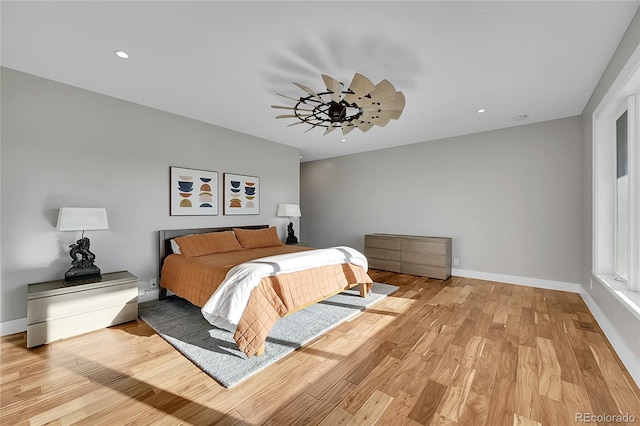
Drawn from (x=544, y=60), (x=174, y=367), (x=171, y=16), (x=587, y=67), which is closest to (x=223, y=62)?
(x=171, y=16)

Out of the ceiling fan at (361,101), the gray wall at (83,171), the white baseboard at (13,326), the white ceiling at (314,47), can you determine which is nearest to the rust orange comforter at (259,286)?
the gray wall at (83,171)

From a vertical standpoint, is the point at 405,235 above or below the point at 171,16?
below

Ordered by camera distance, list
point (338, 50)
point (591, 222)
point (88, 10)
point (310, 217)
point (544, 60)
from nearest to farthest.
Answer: point (88, 10), point (338, 50), point (544, 60), point (591, 222), point (310, 217)

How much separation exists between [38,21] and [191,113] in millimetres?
1841

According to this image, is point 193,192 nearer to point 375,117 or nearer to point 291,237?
point 291,237

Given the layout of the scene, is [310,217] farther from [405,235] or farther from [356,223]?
[405,235]

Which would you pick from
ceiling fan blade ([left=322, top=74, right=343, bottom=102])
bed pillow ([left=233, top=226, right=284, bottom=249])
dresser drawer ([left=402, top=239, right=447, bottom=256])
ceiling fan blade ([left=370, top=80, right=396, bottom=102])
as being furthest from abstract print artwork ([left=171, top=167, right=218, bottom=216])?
dresser drawer ([left=402, top=239, right=447, bottom=256])

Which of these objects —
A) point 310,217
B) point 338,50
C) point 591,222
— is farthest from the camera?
point 310,217

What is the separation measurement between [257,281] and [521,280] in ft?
14.1

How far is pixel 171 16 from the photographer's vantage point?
6.27ft

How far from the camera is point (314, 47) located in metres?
2.24

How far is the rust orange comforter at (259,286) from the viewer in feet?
7.26

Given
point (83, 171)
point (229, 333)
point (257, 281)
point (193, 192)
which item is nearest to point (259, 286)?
point (257, 281)

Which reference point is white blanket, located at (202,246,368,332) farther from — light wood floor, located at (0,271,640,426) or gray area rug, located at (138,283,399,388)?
light wood floor, located at (0,271,640,426)
